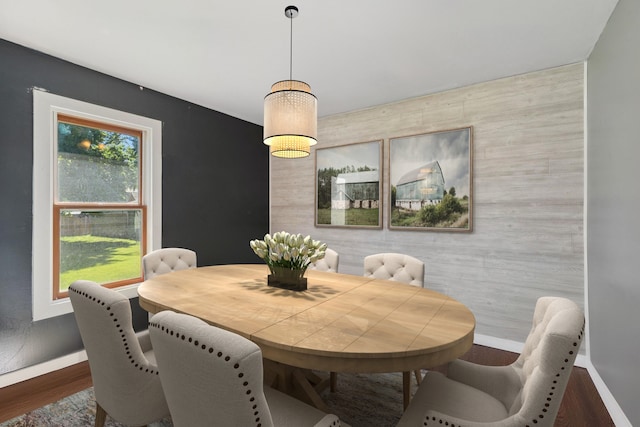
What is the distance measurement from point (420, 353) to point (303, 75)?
2.64 meters

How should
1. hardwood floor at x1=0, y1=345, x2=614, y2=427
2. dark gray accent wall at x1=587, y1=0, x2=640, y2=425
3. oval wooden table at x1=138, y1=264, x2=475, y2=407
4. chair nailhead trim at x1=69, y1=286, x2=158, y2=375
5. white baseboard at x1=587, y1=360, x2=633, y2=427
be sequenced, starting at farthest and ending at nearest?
hardwood floor at x1=0, y1=345, x2=614, y2=427 → white baseboard at x1=587, y1=360, x2=633, y2=427 → dark gray accent wall at x1=587, y1=0, x2=640, y2=425 → chair nailhead trim at x1=69, y1=286, x2=158, y2=375 → oval wooden table at x1=138, y1=264, x2=475, y2=407

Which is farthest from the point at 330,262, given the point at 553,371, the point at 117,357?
the point at 553,371

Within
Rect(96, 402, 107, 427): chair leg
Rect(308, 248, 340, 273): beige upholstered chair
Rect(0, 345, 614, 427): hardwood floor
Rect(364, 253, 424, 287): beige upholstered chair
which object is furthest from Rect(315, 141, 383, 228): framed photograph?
Rect(96, 402, 107, 427): chair leg

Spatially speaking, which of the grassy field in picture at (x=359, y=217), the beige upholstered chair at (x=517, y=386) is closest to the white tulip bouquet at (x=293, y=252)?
the beige upholstered chair at (x=517, y=386)

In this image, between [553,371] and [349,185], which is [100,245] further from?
[553,371]

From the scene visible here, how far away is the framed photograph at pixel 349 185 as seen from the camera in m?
3.71

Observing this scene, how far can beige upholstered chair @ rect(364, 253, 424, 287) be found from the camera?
2325mm

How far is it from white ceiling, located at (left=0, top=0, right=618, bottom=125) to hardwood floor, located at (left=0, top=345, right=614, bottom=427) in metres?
2.61

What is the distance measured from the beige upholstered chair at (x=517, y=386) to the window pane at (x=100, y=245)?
301 cm

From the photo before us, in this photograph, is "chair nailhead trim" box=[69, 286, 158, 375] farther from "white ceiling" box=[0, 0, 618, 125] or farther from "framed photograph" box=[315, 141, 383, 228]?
"framed photograph" box=[315, 141, 383, 228]

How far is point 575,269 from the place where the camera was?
8.53 ft

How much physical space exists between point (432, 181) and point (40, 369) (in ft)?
12.9

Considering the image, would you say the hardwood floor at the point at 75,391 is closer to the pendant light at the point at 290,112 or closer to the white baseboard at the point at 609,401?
the white baseboard at the point at 609,401

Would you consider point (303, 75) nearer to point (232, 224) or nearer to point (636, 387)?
point (232, 224)
